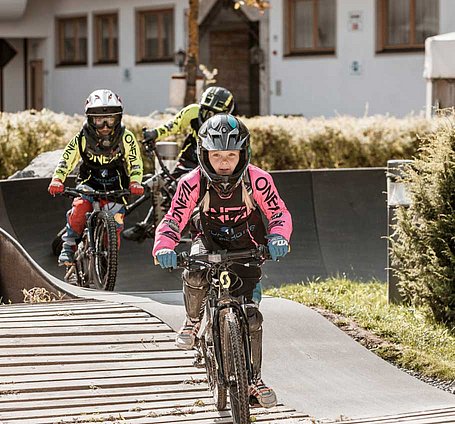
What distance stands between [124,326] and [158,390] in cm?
109

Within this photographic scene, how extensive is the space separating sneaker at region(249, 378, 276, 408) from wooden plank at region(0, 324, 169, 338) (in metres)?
1.69

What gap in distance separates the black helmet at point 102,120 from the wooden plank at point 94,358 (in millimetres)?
3520

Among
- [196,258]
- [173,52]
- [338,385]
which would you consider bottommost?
[338,385]

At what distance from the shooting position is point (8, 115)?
16.6 metres

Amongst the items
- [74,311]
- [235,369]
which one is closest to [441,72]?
[74,311]

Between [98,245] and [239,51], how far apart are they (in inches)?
944

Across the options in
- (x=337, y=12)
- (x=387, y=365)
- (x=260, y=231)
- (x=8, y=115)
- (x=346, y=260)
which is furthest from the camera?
(x=337, y=12)

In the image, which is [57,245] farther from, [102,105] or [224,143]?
[224,143]

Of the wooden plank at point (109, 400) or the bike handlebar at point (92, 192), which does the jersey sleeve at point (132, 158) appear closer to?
the bike handlebar at point (92, 192)

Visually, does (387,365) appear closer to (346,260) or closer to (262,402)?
(262,402)

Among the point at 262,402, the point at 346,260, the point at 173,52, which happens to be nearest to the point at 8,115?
the point at 346,260

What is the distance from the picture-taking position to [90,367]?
7.64 metres

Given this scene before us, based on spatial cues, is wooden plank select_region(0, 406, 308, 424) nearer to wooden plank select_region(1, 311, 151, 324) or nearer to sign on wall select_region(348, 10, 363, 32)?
wooden plank select_region(1, 311, 151, 324)

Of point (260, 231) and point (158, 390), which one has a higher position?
point (260, 231)
